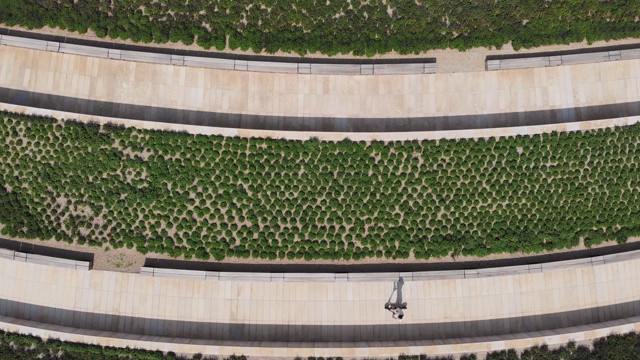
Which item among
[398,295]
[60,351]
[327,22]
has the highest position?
[327,22]

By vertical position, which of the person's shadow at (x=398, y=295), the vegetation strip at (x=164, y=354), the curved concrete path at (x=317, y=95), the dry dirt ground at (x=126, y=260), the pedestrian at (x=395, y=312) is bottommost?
the vegetation strip at (x=164, y=354)

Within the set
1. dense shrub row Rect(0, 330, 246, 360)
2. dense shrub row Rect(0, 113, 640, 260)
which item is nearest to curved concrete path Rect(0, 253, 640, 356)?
dense shrub row Rect(0, 330, 246, 360)

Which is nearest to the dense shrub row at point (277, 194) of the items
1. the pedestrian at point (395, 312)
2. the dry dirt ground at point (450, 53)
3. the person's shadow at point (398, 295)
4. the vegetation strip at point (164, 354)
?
the person's shadow at point (398, 295)

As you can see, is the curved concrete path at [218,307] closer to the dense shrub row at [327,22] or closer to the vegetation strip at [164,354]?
the vegetation strip at [164,354]

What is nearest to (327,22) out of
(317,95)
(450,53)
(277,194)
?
(317,95)

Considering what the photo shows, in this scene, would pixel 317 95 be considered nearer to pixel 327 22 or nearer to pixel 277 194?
pixel 327 22

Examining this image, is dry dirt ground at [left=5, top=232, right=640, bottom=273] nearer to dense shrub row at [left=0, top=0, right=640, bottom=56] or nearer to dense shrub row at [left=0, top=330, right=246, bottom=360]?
dense shrub row at [left=0, top=330, right=246, bottom=360]
